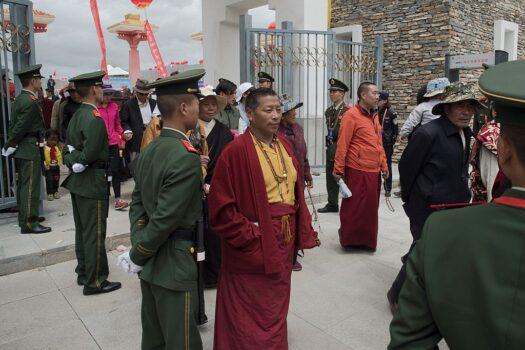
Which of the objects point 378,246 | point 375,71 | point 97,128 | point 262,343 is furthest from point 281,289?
point 375,71

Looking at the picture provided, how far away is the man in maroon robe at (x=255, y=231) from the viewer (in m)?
2.54

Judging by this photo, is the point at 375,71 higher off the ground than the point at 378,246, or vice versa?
the point at 375,71

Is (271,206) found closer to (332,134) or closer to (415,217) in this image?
(415,217)

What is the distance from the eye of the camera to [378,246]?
5219 mm

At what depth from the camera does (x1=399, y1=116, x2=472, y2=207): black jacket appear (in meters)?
3.22

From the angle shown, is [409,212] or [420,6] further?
[420,6]

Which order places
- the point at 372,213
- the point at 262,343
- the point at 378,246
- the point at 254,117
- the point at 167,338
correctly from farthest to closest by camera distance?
the point at 378,246 → the point at 372,213 → the point at 254,117 → the point at 262,343 → the point at 167,338

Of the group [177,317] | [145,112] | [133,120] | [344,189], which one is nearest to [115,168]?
[133,120]

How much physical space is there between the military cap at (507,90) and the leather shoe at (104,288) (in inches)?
145

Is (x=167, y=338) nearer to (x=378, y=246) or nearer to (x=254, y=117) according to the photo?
(x=254, y=117)

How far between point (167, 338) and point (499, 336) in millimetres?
1690

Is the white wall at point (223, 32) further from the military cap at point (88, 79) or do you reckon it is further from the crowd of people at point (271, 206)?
the military cap at point (88, 79)

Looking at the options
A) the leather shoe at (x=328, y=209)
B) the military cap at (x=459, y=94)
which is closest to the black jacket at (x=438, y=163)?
the military cap at (x=459, y=94)

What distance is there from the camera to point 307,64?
28.1ft
